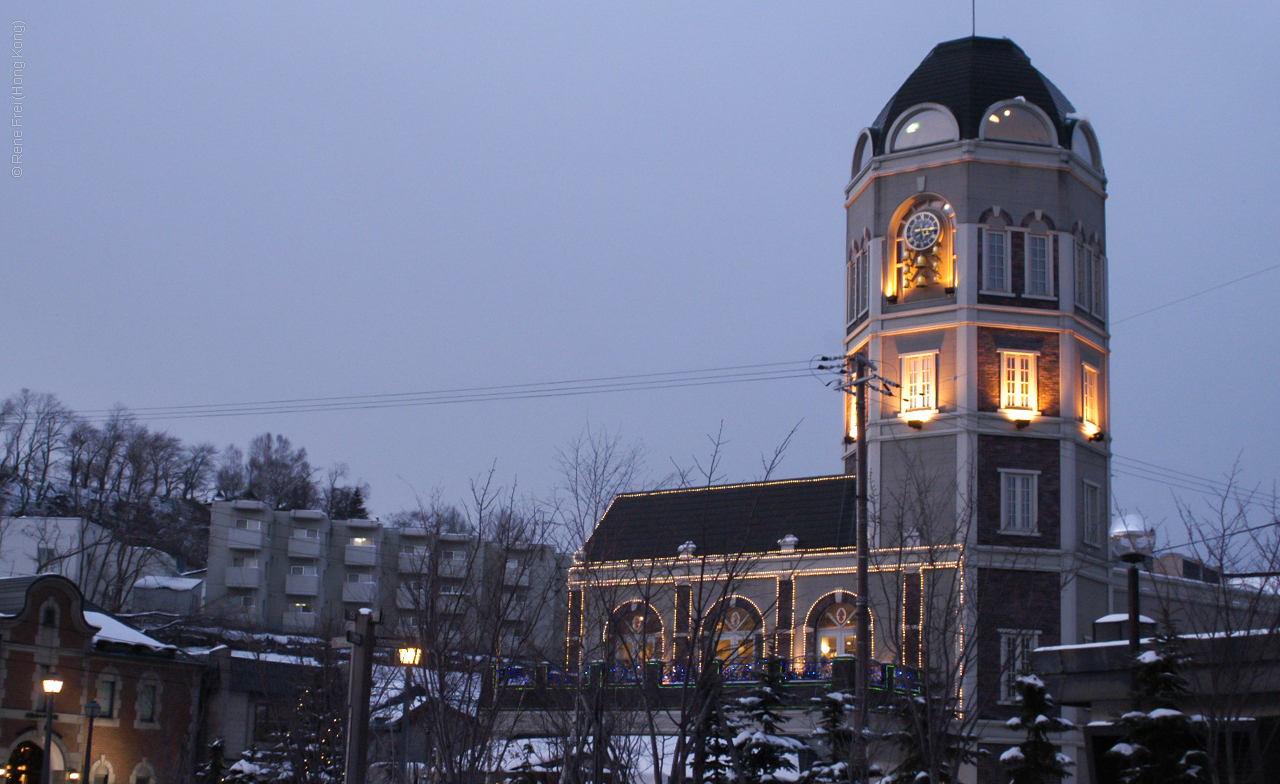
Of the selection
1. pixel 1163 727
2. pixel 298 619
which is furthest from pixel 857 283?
pixel 298 619

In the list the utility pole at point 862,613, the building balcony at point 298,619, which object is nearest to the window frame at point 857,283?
the utility pole at point 862,613

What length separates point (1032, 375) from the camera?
144 feet

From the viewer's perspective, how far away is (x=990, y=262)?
44.2 meters

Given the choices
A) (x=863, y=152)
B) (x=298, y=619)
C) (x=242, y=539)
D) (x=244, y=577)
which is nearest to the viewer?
(x=863, y=152)

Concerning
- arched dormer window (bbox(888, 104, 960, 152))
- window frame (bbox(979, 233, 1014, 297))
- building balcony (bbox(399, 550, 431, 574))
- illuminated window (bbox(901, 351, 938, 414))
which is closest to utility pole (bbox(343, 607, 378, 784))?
building balcony (bbox(399, 550, 431, 574))

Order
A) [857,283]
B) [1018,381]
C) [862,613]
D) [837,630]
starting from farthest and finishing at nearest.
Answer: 1. [857,283]
2. [1018,381]
3. [837,630]
4. [862,613]

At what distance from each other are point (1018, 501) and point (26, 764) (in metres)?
31.1

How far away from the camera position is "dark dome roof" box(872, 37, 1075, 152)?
45.2 metres

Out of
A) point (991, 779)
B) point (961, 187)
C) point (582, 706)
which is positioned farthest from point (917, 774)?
point (961, 187)

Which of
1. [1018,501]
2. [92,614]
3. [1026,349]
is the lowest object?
[92,614]

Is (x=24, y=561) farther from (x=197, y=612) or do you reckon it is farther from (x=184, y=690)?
(x=184, y=690)

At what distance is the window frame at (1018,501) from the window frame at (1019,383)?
1953mm

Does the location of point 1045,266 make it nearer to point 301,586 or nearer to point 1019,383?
point 1019,383

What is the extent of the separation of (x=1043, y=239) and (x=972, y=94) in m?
5.02
